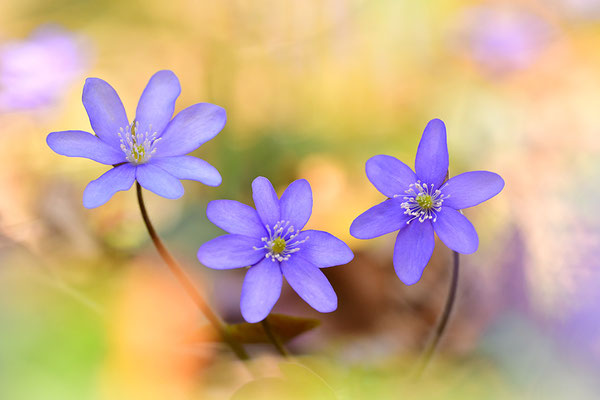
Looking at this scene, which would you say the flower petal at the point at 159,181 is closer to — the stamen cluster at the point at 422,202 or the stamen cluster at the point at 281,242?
the stamen cluster at the point at 281,242

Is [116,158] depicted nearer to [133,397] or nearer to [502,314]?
[133,397]

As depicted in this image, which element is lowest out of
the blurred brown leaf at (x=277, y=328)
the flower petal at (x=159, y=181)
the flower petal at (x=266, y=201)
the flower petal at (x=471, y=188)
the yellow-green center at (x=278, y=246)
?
the blurred brown leaf at (x=277, y=328)

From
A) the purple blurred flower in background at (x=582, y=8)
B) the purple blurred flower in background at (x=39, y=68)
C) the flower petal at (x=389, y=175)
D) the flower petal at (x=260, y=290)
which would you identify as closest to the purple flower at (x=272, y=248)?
the flower petal at (x=260, y=290)

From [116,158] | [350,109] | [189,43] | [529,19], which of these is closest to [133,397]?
[116,158]

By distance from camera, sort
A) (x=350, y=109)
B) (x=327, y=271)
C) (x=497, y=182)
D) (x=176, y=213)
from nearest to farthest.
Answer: (x=497, y=182) < (x=327, y=271) < (x=176, y=213) < (x=350, y=109)

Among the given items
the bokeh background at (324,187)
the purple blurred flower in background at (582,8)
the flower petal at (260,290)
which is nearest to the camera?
the flower petal at (260,290)
